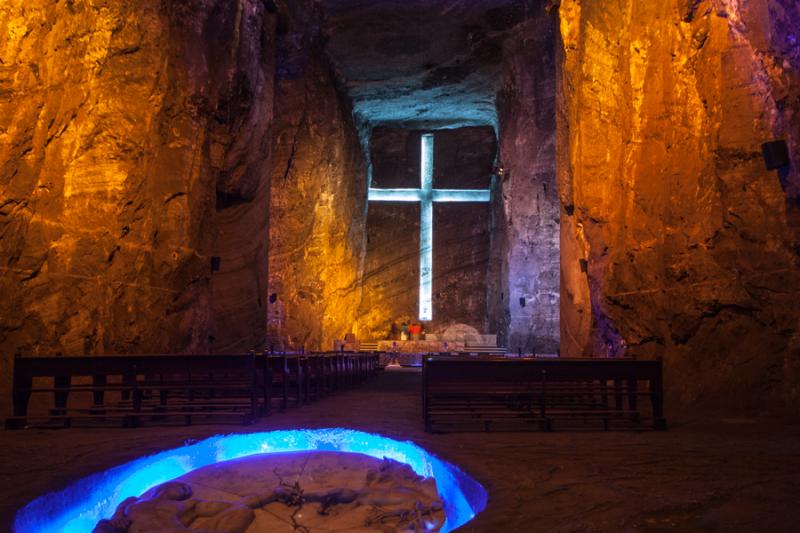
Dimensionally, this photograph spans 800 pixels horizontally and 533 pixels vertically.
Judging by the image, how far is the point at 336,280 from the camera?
21.4m

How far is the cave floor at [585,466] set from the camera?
3043mm

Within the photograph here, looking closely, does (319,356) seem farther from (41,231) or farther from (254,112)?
(254,112)

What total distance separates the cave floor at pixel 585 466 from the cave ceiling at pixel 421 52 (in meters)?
13.4

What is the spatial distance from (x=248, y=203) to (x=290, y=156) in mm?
4132

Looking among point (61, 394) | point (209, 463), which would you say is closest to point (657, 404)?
point (209, 463)

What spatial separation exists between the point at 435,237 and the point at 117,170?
18.7 meters

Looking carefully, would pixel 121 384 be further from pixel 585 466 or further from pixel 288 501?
pixel 585 466

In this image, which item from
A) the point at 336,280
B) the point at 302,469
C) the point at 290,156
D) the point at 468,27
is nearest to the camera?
the point at 302,469

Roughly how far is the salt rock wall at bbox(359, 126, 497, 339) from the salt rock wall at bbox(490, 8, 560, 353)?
252 inches

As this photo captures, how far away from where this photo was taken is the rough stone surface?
12.7 ft

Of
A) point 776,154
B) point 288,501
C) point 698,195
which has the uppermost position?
point 776,154

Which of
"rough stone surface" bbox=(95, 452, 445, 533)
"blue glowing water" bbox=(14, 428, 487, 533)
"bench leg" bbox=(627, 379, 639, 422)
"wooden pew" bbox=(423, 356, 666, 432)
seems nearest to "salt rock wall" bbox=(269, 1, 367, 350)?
"blue glowing water" bbox=(14, 428, 487, 533)

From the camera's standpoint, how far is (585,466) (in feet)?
13.7

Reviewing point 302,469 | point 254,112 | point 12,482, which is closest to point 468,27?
point 254,112
